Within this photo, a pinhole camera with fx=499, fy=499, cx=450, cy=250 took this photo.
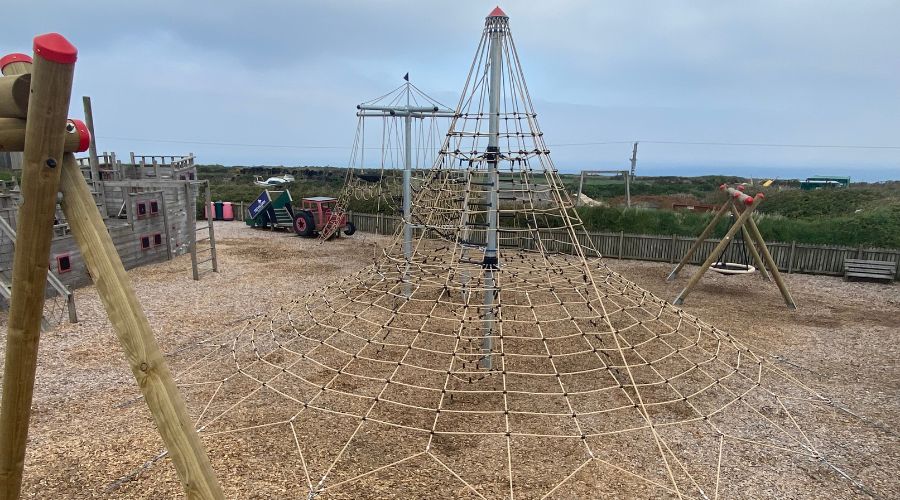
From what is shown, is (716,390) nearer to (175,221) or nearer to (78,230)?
(78,230)

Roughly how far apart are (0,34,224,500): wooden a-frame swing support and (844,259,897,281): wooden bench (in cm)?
1631

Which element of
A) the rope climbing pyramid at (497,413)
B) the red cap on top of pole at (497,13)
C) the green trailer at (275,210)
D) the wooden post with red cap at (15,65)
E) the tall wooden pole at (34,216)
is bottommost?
the rope climbing pyramid at (497,413)

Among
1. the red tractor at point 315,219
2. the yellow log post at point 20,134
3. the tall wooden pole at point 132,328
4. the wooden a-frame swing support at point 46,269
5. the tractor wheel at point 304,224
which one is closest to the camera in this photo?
the wooden a-frame swing support at point 46,269

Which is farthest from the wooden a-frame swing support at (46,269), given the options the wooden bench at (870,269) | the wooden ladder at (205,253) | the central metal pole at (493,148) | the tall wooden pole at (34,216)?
the wooden bench at (870,269)

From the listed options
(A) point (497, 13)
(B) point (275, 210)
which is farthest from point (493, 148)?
(B) point (275, 210)

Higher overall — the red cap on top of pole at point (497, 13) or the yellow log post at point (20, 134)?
the red cap on top of pole at point (497, 13)

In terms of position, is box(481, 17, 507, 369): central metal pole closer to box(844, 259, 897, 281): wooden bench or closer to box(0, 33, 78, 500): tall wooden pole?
box(0, 33, 78, 500): tall wooden pole

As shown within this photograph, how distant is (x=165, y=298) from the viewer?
10812 mm

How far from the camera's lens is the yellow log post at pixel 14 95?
221 cm

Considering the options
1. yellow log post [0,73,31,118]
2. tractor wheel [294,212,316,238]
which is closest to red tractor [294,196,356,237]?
tractor wheel [294,212,316,238]

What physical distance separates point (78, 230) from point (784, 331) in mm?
10850

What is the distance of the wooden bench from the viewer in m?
13.1

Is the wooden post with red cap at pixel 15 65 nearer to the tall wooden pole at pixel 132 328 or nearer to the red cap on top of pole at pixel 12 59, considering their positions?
the red cap on top of pole at pixel 12 59

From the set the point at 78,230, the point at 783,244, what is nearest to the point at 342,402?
the point at 78,230
